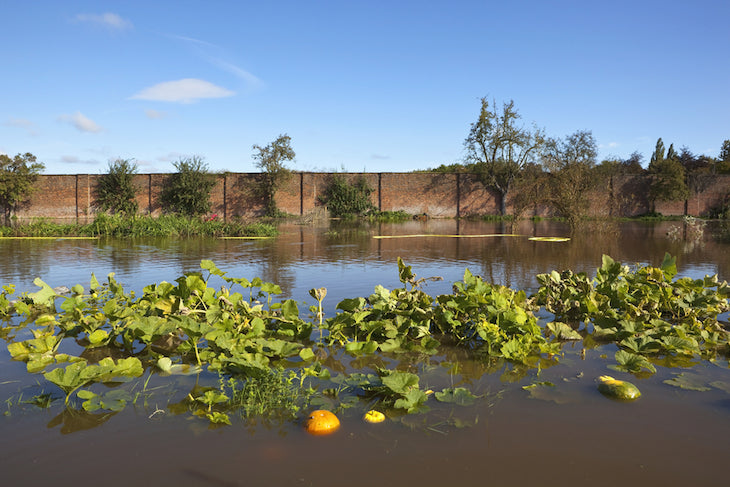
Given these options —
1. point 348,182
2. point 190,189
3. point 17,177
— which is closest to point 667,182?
point 348,182

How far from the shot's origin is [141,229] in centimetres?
1471

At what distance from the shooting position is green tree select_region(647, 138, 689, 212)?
28781 millimetres

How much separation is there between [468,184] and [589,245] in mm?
18585

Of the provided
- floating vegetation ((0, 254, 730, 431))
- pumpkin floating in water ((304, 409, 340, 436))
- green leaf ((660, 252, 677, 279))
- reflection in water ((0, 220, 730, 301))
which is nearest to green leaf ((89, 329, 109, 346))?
floating vegetation ((0, 254, 730, 431))

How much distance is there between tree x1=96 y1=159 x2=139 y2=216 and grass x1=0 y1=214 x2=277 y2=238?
1276cm

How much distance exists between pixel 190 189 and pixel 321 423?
1069 inches

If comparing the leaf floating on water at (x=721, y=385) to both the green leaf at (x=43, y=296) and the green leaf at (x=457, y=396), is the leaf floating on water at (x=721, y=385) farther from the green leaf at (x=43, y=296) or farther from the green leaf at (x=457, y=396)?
the green leaf at (x=43, y=296)

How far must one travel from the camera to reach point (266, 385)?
2578mm

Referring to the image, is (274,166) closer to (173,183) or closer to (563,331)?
(173,183)

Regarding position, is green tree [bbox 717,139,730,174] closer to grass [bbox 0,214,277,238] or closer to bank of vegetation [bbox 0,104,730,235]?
bank of vegetation [bbox 0,104,730,235]

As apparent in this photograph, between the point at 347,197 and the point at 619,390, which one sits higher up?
the point at 347,197

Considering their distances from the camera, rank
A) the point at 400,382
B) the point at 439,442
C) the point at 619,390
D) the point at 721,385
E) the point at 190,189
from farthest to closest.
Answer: the point at 190,189
the point at 721,385
the point at 619,390
the point at 400,382
the point at 439,442

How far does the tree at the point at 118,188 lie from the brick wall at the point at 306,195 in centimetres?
49

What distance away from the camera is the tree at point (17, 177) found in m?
27.5
